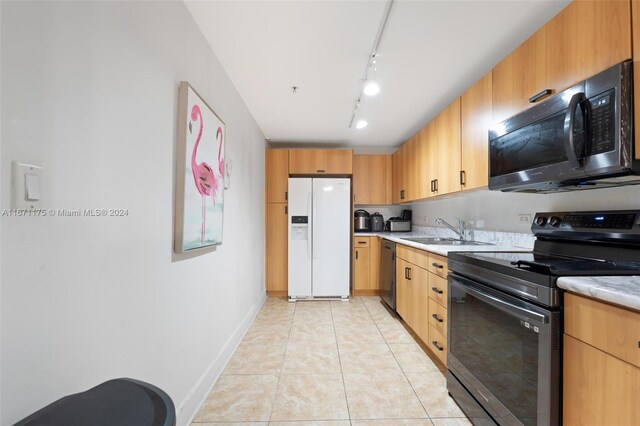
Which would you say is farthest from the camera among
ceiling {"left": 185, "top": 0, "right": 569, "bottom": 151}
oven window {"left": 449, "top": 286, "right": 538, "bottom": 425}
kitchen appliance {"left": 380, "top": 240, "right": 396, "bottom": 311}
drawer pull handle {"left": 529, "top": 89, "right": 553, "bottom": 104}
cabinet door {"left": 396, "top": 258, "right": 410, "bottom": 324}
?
kitchen appliance {"left": 380, "top": 240, "right": 396, "bottom": 311}

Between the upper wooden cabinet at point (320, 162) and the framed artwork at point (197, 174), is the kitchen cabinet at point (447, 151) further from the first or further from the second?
the framed artwork at point (197, 174)

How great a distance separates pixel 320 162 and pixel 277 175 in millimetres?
671

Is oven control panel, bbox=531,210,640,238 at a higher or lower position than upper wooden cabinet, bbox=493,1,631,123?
lower

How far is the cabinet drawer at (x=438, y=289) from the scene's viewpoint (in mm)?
1931

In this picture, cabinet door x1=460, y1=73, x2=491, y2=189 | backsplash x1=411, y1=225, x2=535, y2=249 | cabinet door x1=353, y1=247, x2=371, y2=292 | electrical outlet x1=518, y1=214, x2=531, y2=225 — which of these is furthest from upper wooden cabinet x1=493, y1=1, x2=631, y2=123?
cabinet door x1=353, y1=247, x2=371, y2=292

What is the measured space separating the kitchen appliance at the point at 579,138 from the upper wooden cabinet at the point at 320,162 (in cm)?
244

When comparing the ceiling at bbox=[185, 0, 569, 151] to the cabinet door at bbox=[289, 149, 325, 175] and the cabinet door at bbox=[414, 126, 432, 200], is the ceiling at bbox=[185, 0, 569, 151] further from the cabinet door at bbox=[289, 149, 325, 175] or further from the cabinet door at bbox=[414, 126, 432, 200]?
the cabinet door at bbox=[289, 149, 325, 175]

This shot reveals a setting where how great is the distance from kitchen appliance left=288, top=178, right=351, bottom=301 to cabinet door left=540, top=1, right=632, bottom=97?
2.61 m

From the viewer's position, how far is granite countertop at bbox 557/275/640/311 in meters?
0.78

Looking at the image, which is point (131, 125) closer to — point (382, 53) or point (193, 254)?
point (193, 254)

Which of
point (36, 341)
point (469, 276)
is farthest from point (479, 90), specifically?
point (36, 341)

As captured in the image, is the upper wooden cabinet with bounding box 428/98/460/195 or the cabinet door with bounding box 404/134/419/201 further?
the cabinet door with bounding box 404/134/419/201

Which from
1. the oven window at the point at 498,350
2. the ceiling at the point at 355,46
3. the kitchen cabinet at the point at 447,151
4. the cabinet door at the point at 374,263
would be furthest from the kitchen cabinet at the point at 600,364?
the cabinet door at the point at 374,263

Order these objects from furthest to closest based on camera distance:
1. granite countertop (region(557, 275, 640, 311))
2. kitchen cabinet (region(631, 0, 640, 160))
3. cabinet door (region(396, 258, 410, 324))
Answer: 1. cabinet door (region(396, 258, 410, 324))
2. kitchen cabinet (region(631, 0, 640, 160))
3. granite countertop (region(557, 275, 640, 311))
